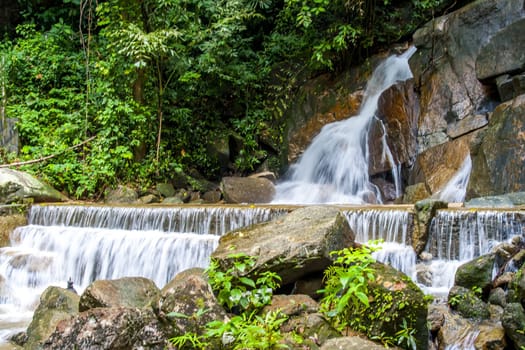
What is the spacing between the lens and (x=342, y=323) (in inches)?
132

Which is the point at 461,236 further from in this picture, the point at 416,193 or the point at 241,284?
the point at 416,193

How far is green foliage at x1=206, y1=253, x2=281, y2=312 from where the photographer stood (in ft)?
11.7

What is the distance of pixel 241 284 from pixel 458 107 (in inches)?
261

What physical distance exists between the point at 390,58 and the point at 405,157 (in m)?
3.04

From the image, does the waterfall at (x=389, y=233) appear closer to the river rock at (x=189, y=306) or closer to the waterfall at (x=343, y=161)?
the river rock at (x=189, y=306)

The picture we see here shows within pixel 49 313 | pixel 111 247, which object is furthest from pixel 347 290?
pixel 111 247

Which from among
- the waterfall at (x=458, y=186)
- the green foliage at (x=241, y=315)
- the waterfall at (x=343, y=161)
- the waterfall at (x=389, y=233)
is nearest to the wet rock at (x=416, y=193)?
the waterfall at (x=458, y=186)

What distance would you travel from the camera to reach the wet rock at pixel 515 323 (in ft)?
10.2

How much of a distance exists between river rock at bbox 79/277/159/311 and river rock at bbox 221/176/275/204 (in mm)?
4813

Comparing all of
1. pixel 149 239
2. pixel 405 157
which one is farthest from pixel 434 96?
pixel 149 239

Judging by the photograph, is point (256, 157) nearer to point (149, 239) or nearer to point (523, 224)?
point (149, 239)

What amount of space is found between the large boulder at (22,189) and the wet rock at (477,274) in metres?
7.42

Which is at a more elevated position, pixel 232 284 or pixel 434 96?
pixel 434 96

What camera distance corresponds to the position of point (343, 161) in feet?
31.7
